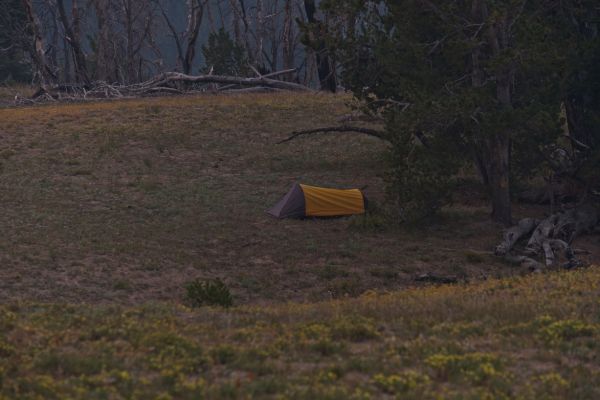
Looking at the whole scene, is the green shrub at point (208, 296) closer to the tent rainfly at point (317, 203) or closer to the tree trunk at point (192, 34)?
the tent rainfly at point (317, 203)

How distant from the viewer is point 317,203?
23.4 m

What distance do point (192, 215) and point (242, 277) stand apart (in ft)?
18.7

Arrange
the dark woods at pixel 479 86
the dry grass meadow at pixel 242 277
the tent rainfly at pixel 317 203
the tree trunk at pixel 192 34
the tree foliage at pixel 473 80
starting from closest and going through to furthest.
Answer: the dry grass meadow at pixel 242 277
the tree foliage at pixel 473 80
the dark woods at pixel 479 86
the tent rainfly at pixel 317 203
the tree trunk at pixel 192 34

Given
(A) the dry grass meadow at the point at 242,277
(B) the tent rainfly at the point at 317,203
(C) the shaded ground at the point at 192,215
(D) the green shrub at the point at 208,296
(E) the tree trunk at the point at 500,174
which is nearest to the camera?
(A) the dry grass meadow at the point at 242,277

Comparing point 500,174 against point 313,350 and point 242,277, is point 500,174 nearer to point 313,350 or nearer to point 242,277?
point 242,277

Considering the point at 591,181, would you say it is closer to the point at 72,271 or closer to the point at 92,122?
the point at 72,271

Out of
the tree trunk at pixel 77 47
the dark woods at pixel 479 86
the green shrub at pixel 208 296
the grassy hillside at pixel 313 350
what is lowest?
the green shrub at pixel 208 296

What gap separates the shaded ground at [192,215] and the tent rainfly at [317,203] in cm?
38

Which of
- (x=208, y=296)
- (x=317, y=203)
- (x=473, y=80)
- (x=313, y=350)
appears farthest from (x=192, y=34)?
(x=313, y=350)

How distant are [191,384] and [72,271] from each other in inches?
391

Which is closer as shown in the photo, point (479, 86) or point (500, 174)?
point (479, 86)

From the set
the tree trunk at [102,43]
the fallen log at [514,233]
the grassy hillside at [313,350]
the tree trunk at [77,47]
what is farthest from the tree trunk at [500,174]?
the tree trunk at [102,43]

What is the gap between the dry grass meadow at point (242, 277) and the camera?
26.9ft

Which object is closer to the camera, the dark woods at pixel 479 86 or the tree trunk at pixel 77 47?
the dark woods at pixel 479 86
